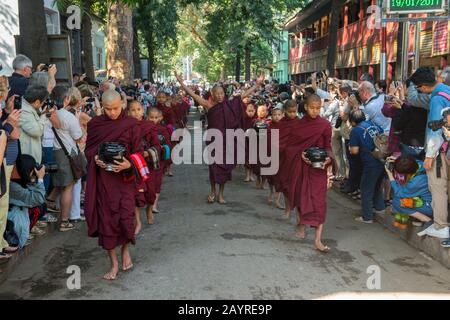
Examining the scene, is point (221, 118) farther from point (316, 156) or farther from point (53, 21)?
point (53, 21)

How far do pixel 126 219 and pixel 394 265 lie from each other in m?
2.71

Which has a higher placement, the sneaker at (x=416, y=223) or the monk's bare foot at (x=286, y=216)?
the sneaker at (x=416, y=223)

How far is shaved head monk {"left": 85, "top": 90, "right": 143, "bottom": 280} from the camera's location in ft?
15.6

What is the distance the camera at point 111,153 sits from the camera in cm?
454

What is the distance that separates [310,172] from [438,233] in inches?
58.0

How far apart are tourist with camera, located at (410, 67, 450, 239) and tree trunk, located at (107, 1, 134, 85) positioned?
448 inches

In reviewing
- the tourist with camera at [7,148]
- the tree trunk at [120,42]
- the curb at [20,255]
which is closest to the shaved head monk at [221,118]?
the curb at [20,255]

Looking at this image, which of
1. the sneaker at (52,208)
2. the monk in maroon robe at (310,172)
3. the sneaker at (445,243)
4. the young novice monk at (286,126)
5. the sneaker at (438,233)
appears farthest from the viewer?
the sneaker at (52,208)

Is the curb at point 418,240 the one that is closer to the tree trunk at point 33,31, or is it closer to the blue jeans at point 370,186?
the blue jeans at point 370,186

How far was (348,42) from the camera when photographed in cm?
2745

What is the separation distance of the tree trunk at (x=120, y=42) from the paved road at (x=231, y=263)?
363 inches

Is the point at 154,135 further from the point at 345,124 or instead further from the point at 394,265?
the point at 345,124

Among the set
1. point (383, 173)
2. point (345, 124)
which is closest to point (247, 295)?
point (383, 173)

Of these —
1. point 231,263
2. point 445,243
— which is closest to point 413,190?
point 445,243
